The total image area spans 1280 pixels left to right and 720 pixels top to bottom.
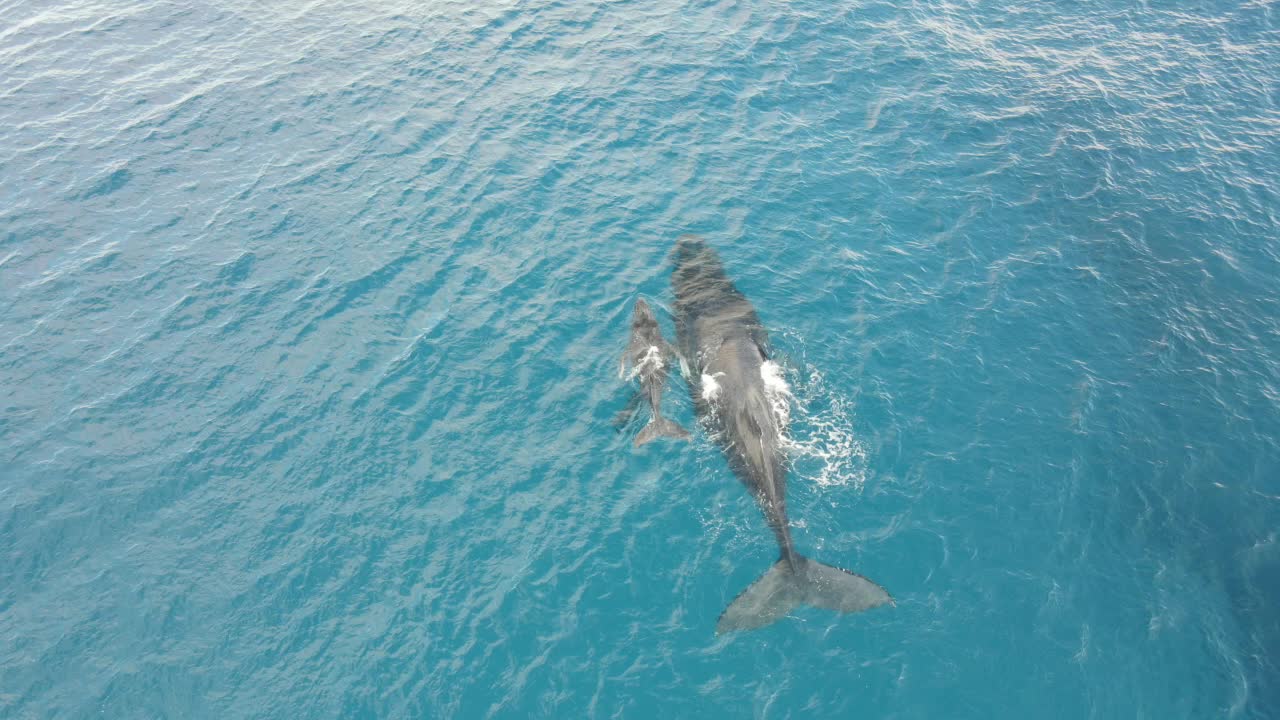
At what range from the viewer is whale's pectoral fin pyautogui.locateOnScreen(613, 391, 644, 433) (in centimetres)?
2378

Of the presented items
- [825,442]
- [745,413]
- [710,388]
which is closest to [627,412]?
[710,388]

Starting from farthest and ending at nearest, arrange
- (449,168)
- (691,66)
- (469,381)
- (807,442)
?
(691,66) → (449,168) → (469,381) → (807,442)

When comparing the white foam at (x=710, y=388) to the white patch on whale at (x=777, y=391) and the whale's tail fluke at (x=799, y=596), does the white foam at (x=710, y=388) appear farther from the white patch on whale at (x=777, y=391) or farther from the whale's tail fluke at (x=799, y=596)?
the whale's tail fluke at (x=799, y=596)

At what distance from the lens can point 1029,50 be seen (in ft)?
132

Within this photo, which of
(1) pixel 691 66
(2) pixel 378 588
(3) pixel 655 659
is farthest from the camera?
(1) pixel 691 66

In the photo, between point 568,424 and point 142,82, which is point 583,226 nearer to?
point 568,424

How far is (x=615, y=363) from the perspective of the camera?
2559cm

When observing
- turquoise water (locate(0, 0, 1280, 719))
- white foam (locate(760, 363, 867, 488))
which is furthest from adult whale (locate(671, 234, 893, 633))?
white foam (locate(760, 363, 867, 488))

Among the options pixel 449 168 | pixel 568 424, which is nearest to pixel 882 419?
pixel 568 424

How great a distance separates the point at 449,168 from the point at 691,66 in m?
14.9

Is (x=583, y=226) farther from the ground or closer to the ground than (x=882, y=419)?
farther from the ground

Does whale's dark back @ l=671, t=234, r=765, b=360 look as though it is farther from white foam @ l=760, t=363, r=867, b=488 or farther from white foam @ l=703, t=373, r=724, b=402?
white foam @ l=760, t=363, r=867, b=488

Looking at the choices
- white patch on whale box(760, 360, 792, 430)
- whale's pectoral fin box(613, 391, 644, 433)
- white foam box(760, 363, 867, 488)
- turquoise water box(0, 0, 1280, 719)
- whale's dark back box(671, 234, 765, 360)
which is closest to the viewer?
turquoise water box(0, 0, 1280, 719)

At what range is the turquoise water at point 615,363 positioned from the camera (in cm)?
1886
